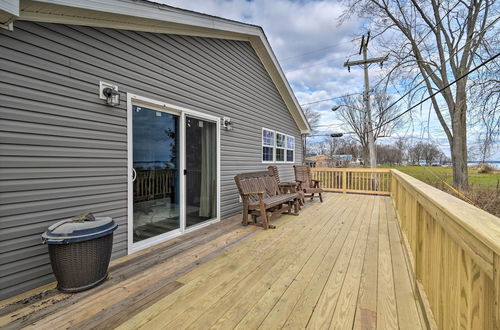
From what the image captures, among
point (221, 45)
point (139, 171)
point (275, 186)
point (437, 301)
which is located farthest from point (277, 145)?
point (437, 301)

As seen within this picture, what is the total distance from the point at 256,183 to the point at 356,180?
16.9ft

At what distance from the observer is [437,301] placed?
59.6 inches

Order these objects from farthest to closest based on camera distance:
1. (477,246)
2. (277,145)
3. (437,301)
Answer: (277,145)
(437,301)
(477,246)

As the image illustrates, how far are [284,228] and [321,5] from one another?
26.3 ft

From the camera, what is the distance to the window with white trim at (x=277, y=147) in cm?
682

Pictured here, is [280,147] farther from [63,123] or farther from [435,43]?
[435,43]

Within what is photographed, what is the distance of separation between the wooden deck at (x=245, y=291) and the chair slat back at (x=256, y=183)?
45.7 inches

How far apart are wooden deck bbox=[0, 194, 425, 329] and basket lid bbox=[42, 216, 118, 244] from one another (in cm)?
54

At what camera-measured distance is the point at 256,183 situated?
4.90 meters

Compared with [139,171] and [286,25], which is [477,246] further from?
[286,25]

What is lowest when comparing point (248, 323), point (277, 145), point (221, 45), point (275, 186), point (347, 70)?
point (248, 323)

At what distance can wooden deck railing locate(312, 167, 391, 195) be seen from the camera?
7828mm

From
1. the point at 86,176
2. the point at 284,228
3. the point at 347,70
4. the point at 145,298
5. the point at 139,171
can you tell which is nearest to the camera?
the point at 145,298

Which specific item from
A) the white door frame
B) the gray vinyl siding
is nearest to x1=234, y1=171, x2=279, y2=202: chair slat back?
the white door frame
